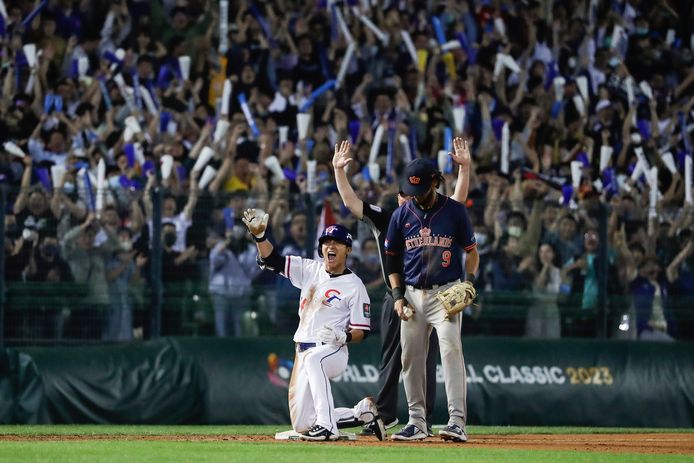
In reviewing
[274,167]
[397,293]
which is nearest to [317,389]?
[397,293]

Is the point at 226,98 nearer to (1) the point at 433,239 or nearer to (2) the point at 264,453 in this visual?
(1) the point at 433,239

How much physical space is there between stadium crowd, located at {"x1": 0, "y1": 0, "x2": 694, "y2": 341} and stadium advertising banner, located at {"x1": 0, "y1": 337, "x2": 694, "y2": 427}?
2.25 feet

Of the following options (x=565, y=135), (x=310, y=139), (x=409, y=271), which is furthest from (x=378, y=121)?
(x=409, y=271)

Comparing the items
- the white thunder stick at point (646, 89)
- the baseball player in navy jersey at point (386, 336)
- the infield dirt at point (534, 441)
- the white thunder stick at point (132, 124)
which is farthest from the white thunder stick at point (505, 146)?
the baseball player in navy jersey at point (386, 336)

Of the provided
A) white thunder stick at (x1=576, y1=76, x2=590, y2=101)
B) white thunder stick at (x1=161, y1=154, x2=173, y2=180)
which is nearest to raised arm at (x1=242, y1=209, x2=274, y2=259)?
white thunder stick at (x1=161, y1=154, x2=173, y2=180)

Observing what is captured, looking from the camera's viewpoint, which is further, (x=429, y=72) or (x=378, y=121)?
(x=429, y=72)

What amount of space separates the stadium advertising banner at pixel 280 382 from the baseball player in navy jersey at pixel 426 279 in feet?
13.3

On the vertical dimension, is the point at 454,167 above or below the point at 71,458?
above

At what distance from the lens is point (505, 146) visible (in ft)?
64.3

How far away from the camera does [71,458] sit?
353 inches

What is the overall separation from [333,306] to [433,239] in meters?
0.96

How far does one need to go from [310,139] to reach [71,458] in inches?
408

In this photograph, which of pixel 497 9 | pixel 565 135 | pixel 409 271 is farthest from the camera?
pixel 497 9

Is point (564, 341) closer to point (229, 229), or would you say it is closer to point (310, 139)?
point (229, 229)
